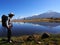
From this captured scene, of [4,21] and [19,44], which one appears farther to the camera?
[19,44]

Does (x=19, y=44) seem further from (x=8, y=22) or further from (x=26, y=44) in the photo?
(x=8, y=22)

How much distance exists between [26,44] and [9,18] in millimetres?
2852

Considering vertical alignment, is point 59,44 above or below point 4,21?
below

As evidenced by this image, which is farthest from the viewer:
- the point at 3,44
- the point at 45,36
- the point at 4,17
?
the point at 45,36

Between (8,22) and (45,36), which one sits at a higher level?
(8,22)

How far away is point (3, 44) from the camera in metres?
11.6

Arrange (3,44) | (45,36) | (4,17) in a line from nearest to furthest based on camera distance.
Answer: (4,17), (3,44), (45,36)

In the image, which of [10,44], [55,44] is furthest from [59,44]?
[10,44]

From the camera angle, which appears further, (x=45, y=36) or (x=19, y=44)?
(x=45, y=36)

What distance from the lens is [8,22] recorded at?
11539 millimetres

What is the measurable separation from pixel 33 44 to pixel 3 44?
2736 millimetres

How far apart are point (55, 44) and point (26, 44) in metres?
2.76

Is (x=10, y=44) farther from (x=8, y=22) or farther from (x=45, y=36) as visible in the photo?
(x=45, y=36)

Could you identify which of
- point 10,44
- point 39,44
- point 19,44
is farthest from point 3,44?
point 39,44
